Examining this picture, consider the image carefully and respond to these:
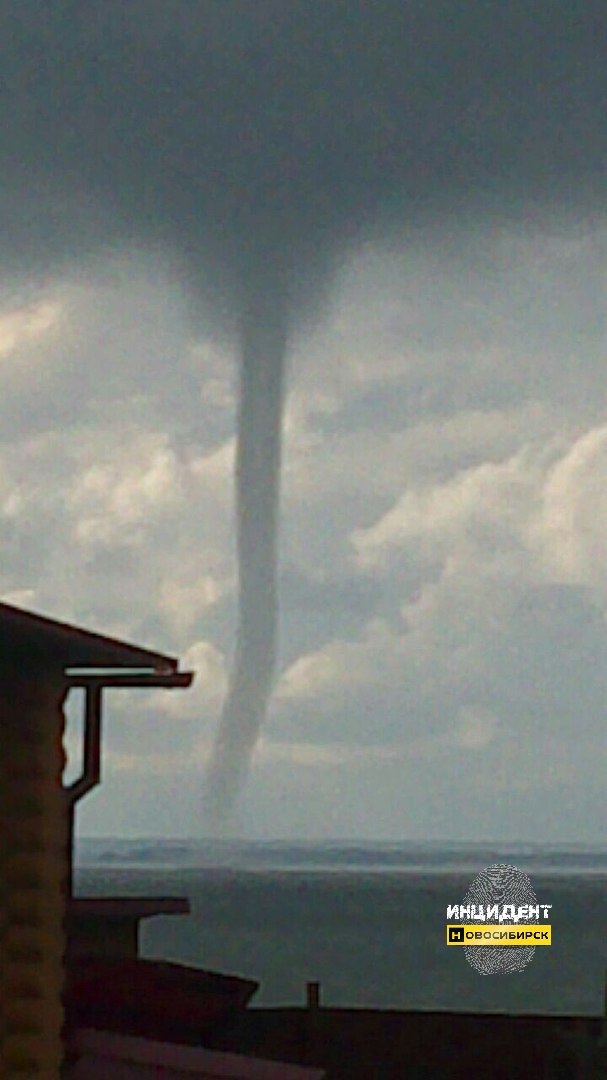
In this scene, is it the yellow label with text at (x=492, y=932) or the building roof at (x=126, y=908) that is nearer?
the building roof at (x=126, y=908)

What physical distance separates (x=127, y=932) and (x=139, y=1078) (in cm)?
537

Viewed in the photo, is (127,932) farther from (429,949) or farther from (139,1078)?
(429,949)

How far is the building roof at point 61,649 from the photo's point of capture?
30.3 ft

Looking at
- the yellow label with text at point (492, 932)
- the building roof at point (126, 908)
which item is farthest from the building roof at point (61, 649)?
the yellow label with text at point (492, 932)

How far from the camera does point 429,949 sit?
385 feet

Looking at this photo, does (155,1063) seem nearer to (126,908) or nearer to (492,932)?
(126,908)

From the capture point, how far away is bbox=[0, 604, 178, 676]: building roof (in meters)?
9.23

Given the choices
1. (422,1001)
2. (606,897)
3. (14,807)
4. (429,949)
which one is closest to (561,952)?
(429,949)

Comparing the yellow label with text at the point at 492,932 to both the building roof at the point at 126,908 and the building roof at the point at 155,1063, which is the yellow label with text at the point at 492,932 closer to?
the building roof at the point at 126,908

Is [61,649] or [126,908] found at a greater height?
[61,649]

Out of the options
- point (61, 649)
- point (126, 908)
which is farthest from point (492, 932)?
point (61, 649)

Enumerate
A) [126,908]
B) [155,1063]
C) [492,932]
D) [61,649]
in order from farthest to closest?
[492,932] < [126,908] < [155,1063] < [61,649]

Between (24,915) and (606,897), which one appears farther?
(606,897)

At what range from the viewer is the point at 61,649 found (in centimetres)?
1073
